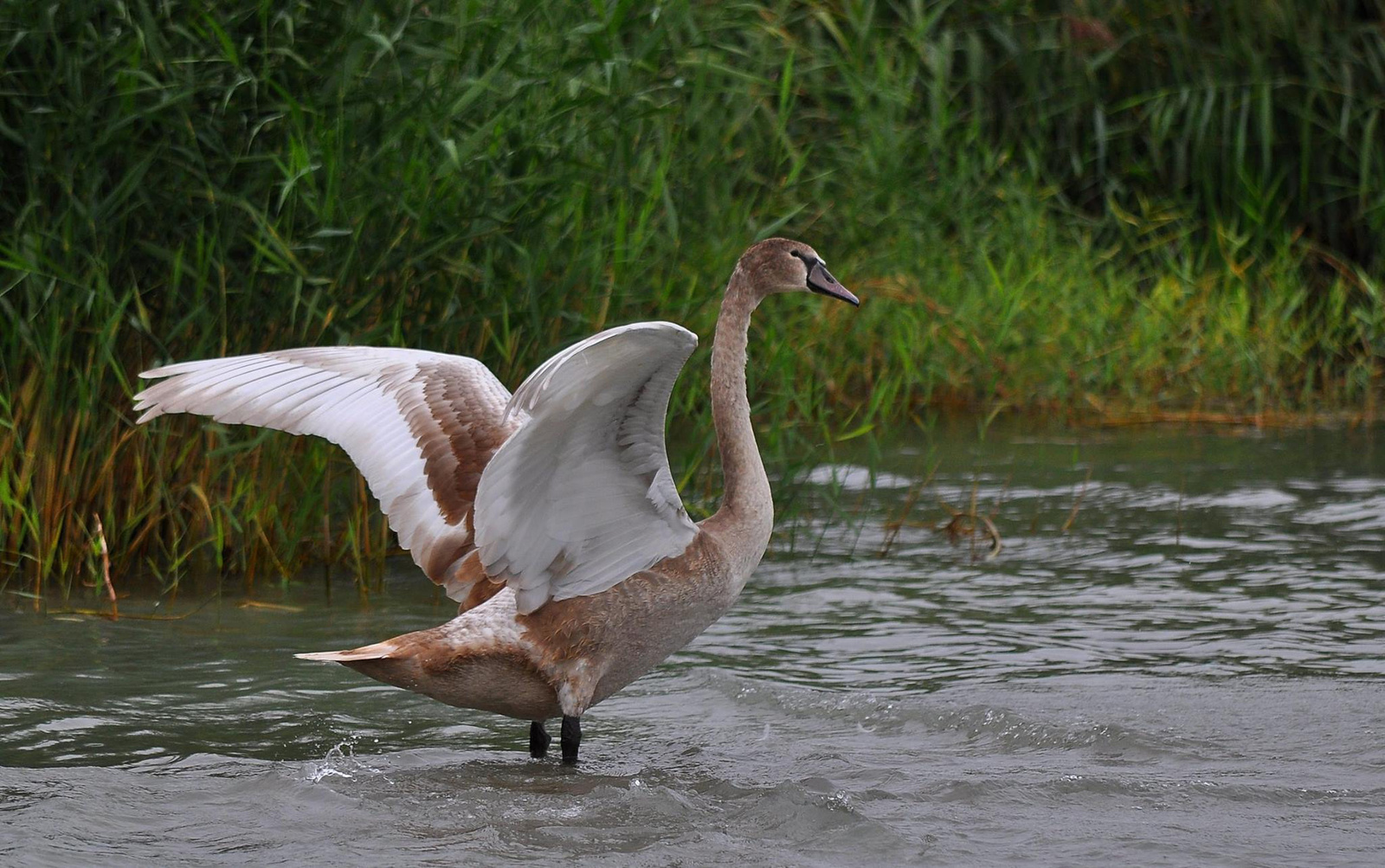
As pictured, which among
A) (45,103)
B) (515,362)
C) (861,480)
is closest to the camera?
(45,103)

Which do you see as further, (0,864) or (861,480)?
(861,480)

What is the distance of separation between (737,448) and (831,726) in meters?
0.88

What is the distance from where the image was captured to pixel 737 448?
4664mm

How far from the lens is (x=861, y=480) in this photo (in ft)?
27.3

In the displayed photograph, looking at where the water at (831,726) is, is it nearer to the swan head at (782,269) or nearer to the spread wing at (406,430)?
the spread wing at (406,430)

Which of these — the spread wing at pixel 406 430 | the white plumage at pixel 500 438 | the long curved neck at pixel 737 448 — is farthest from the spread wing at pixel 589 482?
the spread wing at pixel 406 430

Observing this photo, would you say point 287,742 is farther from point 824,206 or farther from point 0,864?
point 824,206

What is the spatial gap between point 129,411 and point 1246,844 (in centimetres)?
379

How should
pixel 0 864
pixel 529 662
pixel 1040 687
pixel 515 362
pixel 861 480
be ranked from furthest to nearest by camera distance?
pixel 861 480, pixel 515 362, pixel 1040 687, pixel 529 662, pixel 0 864

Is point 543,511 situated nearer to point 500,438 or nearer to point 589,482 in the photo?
point 589,482

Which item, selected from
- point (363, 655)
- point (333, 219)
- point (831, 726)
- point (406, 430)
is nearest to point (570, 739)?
point (363, 655)

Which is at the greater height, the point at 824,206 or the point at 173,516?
the point at 824,206

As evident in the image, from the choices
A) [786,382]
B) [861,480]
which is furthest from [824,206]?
[786,382]

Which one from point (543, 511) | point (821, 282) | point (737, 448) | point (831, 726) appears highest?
point (821, 282)
